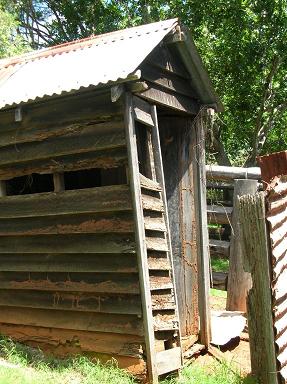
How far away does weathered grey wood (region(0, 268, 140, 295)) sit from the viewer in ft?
17.0

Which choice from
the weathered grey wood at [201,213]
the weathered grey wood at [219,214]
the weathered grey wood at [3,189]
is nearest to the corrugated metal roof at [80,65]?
the weathered grey wood at [3,189]

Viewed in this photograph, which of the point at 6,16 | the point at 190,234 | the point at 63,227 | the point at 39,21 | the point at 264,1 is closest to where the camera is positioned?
the point at 63,227

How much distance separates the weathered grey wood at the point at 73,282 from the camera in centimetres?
517

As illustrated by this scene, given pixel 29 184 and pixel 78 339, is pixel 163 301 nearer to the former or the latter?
pixel 78 339

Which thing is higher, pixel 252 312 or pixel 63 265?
A: pixel 63 265

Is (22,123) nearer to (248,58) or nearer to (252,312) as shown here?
(252,312)

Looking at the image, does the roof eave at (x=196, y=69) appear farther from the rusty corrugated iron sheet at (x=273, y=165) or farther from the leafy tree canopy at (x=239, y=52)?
the leafy tree canopy at (x=239, y=52)

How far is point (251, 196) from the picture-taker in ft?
15.4

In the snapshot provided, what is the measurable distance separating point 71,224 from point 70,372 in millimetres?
1614

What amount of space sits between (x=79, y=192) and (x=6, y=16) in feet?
31.1

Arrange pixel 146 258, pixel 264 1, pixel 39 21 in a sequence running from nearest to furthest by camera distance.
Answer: pixel 146 258 → pixel 264 1 → pixel 39 21

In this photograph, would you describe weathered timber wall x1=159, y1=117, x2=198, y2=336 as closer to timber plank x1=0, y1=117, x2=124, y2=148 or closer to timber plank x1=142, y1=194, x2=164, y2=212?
timber plank x1=142, y1=194, x2=164, y2=212

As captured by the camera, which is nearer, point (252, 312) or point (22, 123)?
point (252, 312)

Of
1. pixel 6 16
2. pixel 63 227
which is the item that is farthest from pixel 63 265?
pixel 6 16
